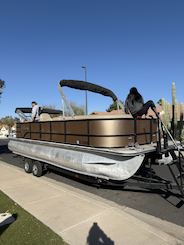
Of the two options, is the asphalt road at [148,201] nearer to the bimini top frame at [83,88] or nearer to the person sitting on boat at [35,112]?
the bimini top frame at [83,88]

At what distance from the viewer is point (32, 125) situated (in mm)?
10125

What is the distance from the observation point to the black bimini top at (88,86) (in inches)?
350

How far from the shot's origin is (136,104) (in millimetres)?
6918

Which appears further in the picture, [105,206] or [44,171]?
[44,171]

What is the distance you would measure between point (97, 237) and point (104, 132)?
8.31 feet

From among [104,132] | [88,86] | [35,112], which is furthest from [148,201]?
[35,112]

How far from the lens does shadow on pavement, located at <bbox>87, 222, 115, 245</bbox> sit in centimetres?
433

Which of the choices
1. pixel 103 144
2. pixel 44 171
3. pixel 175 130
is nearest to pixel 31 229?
pixel 103 144

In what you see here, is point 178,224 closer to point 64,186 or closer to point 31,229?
point 31,229

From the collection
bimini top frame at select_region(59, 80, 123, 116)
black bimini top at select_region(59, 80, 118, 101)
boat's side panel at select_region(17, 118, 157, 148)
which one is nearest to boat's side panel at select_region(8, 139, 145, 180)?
boat's side panel at select_region(17, 118, 157, 148)

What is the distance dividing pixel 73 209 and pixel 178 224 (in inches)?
85.0

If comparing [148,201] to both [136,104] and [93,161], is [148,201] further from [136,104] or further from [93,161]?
[136,104]

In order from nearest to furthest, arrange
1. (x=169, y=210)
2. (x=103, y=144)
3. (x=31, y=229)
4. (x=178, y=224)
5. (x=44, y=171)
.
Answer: (x=31, y=229) < (x=178, y=224) < (x=169, y=210) < (x=103, y=144) < (x=44, y=171)

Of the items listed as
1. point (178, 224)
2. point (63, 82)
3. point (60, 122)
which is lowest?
point (178, 224)
